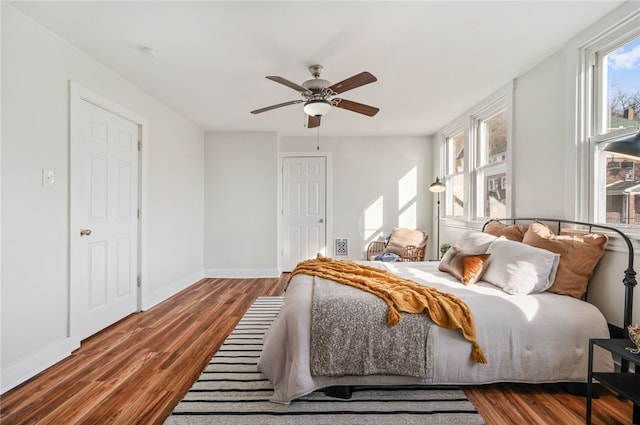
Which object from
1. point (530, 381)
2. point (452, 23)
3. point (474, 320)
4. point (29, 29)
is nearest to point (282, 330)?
point (474, 320)

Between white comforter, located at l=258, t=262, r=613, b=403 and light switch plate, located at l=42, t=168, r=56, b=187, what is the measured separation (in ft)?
6.57

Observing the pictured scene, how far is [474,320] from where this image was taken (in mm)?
1898

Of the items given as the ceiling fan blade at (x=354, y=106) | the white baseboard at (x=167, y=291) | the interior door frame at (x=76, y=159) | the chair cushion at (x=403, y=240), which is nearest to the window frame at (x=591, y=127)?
the ceiling fan blade at (x=354, y=106)

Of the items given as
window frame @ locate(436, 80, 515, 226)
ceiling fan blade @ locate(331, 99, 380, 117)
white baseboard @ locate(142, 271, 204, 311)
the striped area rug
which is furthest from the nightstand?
white baseboard @ locate(142, 271, 204, 311)

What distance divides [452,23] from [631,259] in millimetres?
1886

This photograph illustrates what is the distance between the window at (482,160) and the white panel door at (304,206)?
6.98 ft

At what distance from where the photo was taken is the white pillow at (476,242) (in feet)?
8.83

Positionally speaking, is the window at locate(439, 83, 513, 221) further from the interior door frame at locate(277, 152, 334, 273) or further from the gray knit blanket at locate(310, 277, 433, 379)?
the gray knit blanket at locate(310, 277, 433, 379)

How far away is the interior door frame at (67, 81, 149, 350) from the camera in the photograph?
8.29 ft

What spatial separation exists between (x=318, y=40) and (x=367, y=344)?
2.17 m

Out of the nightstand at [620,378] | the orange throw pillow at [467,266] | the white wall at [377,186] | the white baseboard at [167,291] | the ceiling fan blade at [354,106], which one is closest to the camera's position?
the nightstand at [620,378]

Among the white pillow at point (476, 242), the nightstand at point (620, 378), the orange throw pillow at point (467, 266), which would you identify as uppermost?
the white pillow at point (476, 242)

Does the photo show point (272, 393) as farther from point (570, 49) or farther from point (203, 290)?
point (570, 49)

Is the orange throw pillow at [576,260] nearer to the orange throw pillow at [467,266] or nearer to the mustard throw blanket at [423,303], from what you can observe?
the orange throw pillow at [467,266]
